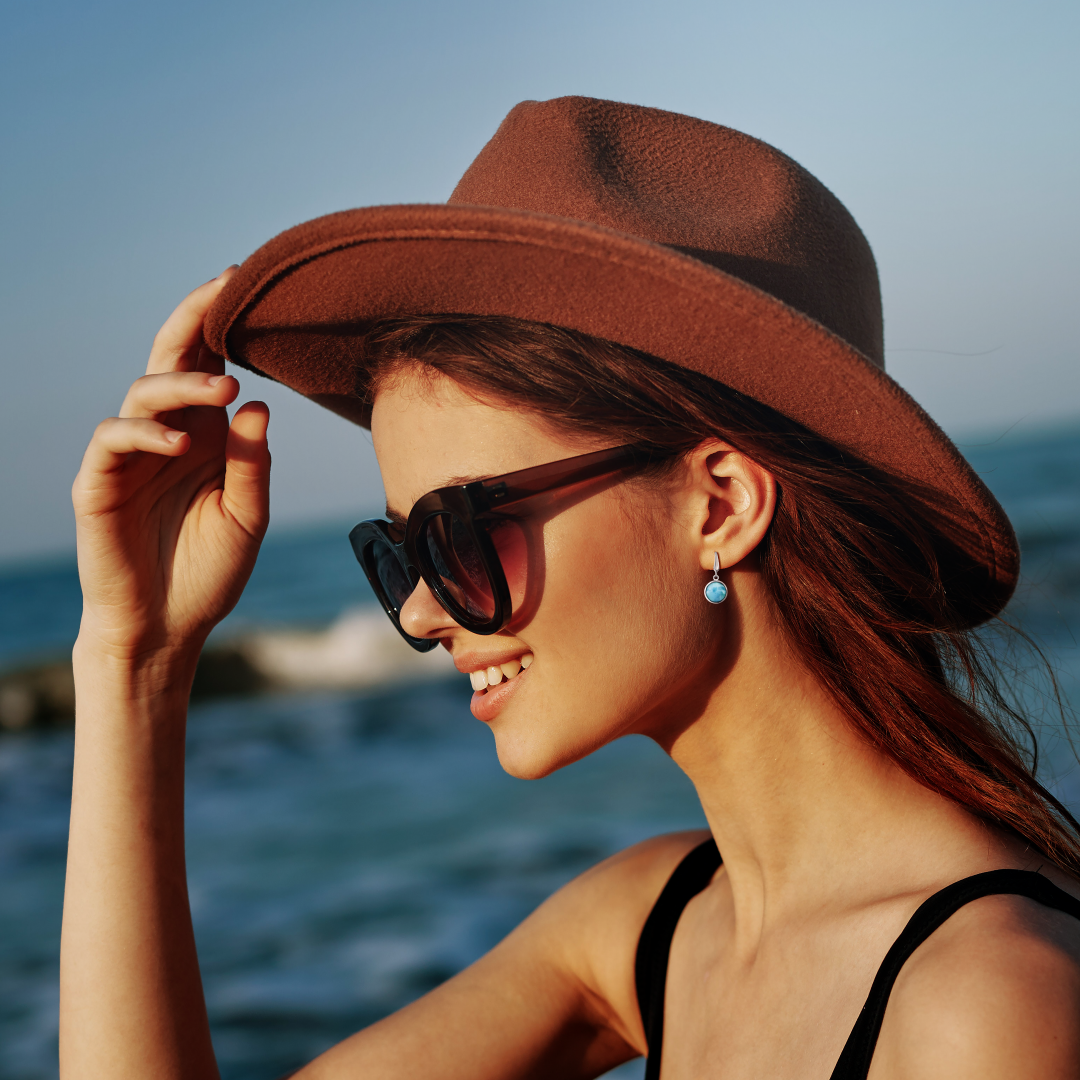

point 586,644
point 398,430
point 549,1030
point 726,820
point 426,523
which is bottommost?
point 549,1030

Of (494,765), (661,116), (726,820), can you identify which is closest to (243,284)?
(661,116)

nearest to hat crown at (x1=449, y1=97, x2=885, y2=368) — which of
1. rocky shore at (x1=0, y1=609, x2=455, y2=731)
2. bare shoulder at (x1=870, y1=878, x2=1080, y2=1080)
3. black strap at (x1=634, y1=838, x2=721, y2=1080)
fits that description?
bare shoulder at (x1=870, y1=878, x2=1080, y2=1080)

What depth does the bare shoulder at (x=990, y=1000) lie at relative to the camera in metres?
1.22

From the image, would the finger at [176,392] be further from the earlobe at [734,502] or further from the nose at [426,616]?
the earlobe at [734,502]

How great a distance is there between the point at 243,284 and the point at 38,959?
6.08 m

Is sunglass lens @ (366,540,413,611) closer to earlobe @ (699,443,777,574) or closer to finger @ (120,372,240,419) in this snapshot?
finger @ (120,372,240,419)

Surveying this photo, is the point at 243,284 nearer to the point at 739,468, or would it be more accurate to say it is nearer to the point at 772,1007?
the point at 739,468

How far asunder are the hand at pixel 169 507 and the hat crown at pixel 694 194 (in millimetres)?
640

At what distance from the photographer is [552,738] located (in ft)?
5.99

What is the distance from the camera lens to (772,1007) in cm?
176

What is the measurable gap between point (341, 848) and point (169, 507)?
21.2 feet

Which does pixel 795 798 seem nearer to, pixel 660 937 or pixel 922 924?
pixel 922 924

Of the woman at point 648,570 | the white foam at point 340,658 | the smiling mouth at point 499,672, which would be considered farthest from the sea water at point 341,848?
the white foam at point 340,658

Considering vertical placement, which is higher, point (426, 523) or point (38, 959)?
point (426, 523)
